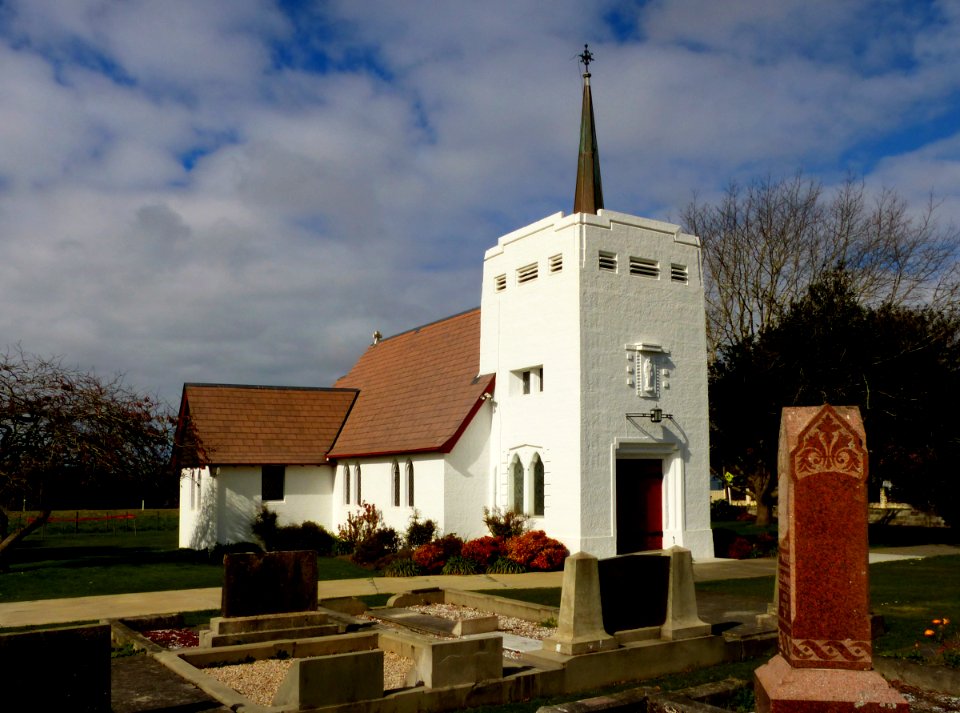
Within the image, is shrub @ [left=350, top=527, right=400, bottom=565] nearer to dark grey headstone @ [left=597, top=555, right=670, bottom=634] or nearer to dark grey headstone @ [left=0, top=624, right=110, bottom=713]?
dark grey headstone @ [left=597, top=555, right=670, bottom=634]

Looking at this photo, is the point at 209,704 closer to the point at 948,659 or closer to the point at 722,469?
the point at 948,659

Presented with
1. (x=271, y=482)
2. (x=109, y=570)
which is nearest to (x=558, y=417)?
(x=271, y=482)

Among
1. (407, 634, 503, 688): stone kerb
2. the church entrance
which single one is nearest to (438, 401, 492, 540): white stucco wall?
the church entrance

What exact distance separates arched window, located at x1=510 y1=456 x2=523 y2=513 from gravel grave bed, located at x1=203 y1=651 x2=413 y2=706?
12.3 m

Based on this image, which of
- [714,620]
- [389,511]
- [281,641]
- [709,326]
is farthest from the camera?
[709,326]

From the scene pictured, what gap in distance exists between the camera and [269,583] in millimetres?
12453

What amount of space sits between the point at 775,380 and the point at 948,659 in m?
19.8

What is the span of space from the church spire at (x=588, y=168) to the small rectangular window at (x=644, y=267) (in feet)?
6.29

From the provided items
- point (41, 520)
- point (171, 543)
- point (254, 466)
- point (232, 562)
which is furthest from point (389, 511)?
point (232, 562)

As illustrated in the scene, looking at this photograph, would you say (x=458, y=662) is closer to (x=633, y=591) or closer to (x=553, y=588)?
(x=633, y=591)

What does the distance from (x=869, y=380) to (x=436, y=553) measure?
47.7ft

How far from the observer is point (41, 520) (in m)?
21.7

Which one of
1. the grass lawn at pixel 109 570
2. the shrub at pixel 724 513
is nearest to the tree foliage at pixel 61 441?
the grass lawn at pixel 109 570

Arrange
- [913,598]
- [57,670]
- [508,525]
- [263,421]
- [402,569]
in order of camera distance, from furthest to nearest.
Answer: [263,421]
[508,525]
[402,569]
[913,598]
[57,670]
